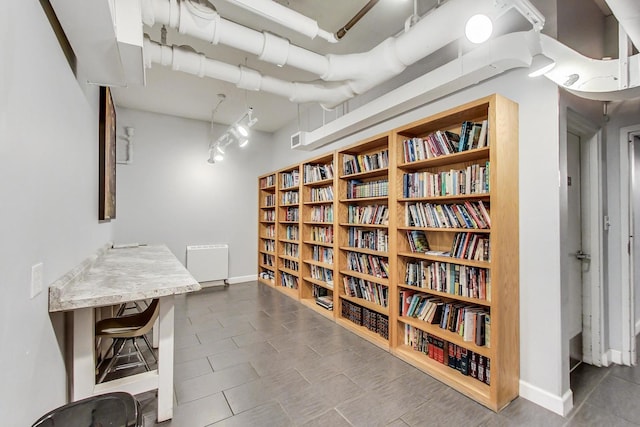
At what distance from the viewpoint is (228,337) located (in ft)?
9.75

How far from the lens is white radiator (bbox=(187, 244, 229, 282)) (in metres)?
4.91

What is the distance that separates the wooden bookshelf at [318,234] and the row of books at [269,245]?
1191mm

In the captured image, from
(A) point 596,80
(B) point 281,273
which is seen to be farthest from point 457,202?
(B) point 281,273

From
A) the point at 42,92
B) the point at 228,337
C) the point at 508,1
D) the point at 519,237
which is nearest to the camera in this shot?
the point at 42,92

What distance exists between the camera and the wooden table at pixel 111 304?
4.51ft

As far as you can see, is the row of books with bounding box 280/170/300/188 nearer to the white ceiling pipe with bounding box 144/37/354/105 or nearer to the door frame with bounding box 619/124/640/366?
the white ceiling pipe with bounding box 144/37/354/105

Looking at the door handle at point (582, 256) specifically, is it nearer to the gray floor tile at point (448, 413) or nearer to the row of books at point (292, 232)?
the gray floor tile at point (448, 413)

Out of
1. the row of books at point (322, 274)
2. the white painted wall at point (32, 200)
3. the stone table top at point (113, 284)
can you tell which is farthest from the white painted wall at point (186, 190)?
the white painted wall at point (32, 200)

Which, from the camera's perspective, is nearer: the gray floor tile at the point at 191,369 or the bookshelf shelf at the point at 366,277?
the gray floor tile at the point at 191,369

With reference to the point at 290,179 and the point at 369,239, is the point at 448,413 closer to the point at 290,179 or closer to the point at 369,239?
the point at 369,239

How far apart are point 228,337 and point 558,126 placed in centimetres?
333

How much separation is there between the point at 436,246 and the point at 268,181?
11.9 ft

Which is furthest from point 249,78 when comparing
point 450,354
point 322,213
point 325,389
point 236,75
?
point 450,354

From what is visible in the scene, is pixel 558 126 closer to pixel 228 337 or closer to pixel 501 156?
pixel 501 156
